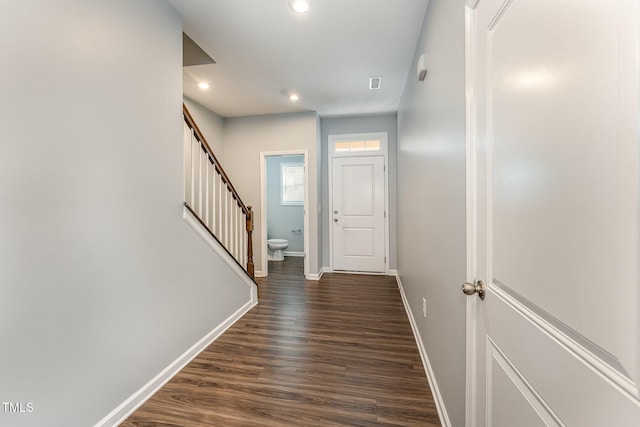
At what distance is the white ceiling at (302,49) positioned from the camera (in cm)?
202

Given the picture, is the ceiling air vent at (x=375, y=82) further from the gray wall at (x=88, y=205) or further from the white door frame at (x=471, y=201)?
the white door frame at (x=471, y=201)

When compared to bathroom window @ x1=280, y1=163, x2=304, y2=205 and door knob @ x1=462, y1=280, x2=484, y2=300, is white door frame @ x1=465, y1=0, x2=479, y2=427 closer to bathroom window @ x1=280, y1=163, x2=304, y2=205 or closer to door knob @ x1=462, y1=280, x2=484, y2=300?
door knob @ x1=462, y1=280, x2=484, y2=300

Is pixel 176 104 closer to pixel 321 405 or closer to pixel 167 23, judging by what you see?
pixel 167 23

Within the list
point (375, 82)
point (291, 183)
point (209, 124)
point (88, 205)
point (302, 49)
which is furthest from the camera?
point (291, 183)

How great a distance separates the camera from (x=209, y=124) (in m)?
4.11

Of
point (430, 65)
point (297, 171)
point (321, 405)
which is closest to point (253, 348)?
point (321, 405)

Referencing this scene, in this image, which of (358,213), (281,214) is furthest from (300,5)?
(281,214)

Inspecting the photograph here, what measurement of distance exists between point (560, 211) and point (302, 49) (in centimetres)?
251

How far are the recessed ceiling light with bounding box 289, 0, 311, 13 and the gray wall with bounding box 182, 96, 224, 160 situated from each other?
226cm

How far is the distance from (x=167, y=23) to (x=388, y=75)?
2.10m

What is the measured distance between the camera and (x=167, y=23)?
195 centimetres

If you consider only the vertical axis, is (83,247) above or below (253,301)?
above

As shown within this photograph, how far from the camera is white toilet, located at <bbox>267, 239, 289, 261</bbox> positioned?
5.63 m

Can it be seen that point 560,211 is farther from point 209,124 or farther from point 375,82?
point 209,124
